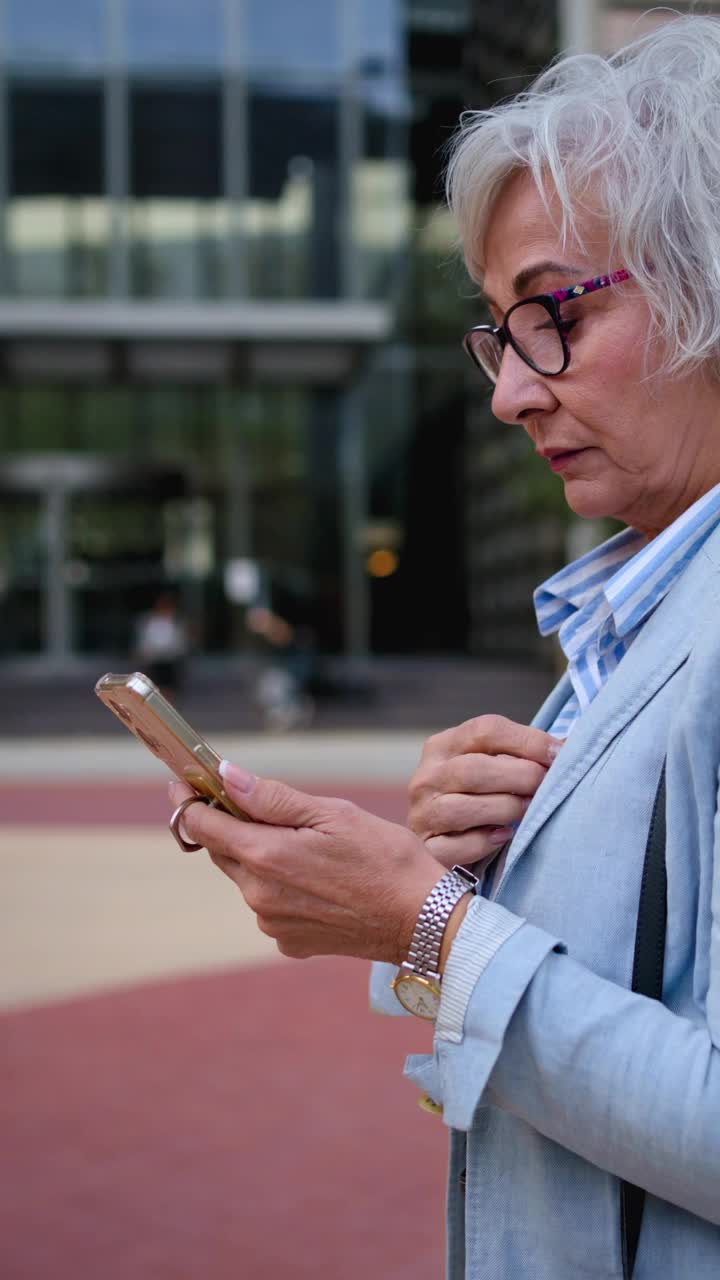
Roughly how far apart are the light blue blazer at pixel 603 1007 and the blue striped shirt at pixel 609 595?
0.03 m

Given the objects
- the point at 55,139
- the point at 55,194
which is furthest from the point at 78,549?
the point at 55,139

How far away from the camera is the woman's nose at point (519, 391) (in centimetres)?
144

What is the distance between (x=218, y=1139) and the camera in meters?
4.54

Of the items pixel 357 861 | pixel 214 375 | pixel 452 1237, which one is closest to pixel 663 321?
pixel 357 861

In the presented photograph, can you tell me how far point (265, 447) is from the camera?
2205 cm

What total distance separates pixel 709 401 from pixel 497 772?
1.45 feet

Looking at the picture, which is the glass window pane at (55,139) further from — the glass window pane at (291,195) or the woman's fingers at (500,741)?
the woman's fingers at (500,741)

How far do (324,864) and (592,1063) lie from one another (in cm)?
30

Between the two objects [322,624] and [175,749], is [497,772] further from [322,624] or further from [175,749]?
[322,624]

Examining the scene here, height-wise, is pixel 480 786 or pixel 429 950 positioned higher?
→ pixel 480 786

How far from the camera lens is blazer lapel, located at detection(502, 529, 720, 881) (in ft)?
4.05

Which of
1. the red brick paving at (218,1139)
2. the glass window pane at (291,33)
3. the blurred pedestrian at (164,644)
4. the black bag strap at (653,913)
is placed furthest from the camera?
the glass window pane at (291,33)

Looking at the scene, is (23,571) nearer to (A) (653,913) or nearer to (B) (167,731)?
(B) (167,731)

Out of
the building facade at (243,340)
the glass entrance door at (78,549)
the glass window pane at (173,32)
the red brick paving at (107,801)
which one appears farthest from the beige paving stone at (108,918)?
the glass window pane at (173,32)
